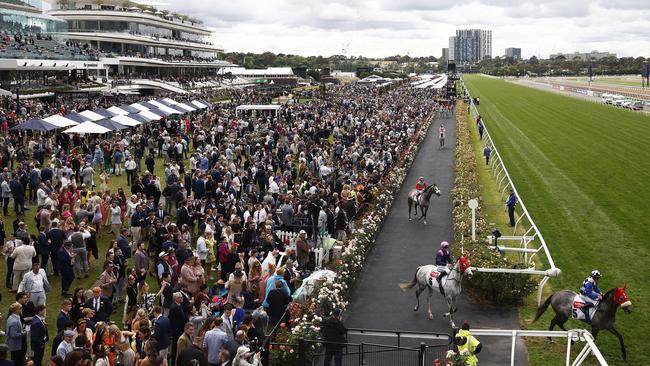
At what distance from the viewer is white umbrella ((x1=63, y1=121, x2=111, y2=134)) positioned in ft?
80.9

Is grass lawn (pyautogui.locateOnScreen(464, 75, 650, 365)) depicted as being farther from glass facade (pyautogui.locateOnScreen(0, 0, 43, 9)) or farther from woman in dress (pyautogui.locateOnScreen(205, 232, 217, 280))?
glass facade (pyautogui.locateOnScreen(0, 0, 43, 9))

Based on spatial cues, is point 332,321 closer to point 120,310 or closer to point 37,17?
point 120,310

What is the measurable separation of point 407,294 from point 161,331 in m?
6.04

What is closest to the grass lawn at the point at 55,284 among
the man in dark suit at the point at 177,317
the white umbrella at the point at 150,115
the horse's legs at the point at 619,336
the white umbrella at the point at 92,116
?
the man in dark suit at the point at 177,317

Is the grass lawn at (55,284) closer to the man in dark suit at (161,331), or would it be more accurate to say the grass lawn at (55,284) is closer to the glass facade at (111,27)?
the man in dark suit at (161,331)

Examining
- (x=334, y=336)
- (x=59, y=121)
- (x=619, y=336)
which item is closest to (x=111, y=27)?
(x=59, y=121)

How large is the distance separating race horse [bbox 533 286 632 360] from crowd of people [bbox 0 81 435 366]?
180 inches

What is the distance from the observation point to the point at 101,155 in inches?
936

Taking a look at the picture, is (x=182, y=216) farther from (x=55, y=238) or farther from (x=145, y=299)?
(x=145, y=299)

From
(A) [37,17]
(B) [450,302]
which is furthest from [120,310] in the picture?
(A) [37,17]

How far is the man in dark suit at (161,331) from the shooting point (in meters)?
8.65

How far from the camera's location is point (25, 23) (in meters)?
61.3

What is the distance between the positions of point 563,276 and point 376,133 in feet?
64.6

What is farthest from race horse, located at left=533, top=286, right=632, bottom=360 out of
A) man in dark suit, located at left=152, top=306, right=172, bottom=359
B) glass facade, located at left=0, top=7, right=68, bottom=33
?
glass facade, located at left=0, top=7, right=68, bottom=33
